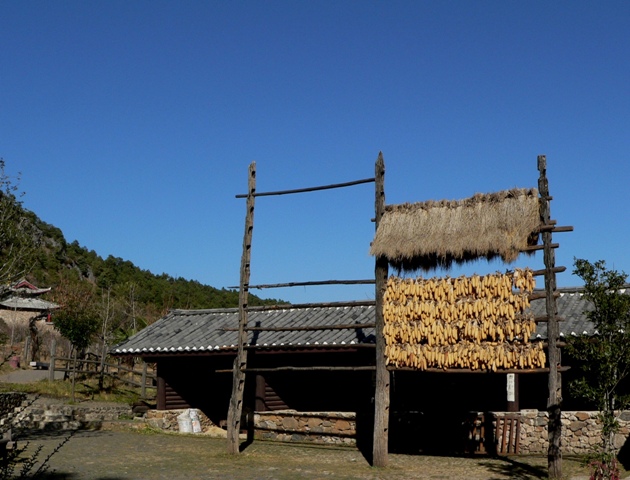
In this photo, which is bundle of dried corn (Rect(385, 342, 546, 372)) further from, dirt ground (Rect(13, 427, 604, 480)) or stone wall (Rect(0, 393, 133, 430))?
stone wall (Rect(0, 393, 133, 430))

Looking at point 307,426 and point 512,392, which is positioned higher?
point 512,392

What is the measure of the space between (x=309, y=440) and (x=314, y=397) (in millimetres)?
1308

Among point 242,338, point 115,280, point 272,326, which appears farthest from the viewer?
point 115,280

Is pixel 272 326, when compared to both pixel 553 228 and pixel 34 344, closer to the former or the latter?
pixel 553 228

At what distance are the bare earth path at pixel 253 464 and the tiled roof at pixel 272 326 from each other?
8.89 ft

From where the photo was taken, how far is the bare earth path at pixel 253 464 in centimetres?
1241

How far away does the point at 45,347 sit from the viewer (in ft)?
133

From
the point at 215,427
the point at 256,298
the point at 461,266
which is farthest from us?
the point at 256,298

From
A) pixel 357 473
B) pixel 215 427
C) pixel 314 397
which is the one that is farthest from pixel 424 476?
pixel 215 427

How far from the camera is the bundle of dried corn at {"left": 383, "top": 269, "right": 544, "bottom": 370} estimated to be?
12.6m

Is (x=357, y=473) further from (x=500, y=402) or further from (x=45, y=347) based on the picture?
(x=45, y=347)

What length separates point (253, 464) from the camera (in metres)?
14.0

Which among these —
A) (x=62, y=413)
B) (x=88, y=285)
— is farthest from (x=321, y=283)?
(x=88, y=285)

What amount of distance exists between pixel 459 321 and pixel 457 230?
1.74 meters
